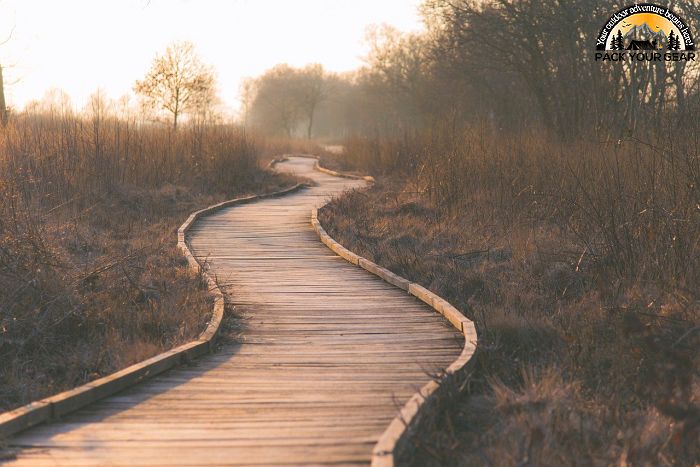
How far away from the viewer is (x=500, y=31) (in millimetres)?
16875

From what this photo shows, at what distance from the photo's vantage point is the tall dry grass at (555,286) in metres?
3.74

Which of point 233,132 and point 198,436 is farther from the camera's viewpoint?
point 233,132

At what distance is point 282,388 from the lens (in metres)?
4.43

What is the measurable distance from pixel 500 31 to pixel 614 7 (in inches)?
119

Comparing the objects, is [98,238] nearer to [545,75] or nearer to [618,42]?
[618,42]

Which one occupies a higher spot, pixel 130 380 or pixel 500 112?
pixel 500 112

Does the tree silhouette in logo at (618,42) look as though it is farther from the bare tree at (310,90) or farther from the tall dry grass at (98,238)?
the bare tree at (310,90)

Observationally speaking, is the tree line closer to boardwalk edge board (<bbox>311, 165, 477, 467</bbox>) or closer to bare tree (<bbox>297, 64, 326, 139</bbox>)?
boardwalk edge board (<bbox>311, 165, 477, 467</bbox>)

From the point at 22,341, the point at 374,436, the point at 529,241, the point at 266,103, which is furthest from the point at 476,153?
the point at 266,103

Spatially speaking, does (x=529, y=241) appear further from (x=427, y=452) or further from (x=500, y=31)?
(x=500, y=31)

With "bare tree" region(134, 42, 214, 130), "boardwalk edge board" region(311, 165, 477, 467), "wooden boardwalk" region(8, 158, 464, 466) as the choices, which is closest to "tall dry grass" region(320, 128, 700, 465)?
"boardwalk edge board" region(311, 165, 477, 467)

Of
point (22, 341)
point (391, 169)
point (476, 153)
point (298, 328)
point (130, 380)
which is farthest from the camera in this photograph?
point (391, 169)

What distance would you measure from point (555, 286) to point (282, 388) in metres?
3.37

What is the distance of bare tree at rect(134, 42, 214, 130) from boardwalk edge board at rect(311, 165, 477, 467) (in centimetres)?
1656
